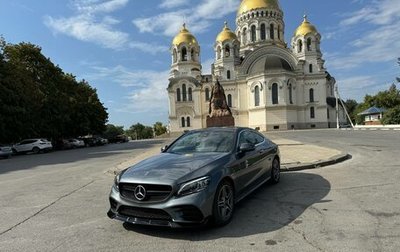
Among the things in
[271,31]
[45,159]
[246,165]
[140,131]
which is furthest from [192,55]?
[140,131]

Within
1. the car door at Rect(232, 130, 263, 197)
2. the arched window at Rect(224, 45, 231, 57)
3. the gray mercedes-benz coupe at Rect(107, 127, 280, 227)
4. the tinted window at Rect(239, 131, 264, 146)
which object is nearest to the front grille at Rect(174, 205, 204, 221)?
the gray mercedes-benz coupe at Rect(107, 127, 280, 227)

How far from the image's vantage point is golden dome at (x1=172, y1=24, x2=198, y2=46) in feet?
248

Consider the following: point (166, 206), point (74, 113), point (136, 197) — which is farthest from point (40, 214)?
point (74, 113)

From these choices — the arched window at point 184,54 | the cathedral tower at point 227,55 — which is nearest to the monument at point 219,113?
the cathedral tower at point 227,55

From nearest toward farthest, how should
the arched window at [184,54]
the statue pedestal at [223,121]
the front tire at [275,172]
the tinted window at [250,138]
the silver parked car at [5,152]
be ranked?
the tinted window at [250,138], the front tire at [275,172], the statue pedestal at [223,121], the silver parked car at [5,152], the arched window at [184,54]

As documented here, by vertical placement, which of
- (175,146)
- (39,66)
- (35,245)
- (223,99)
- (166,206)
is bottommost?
(35,245)

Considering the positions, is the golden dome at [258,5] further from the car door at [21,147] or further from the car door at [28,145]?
the car door at [21,147]

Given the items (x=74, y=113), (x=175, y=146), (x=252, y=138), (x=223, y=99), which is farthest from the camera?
(x=74, y=113)

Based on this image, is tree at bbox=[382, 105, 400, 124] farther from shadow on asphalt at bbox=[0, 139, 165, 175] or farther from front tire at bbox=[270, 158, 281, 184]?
front tire at bbox=[270, 158, 281, 184]

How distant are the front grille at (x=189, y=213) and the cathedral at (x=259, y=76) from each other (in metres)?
61.4

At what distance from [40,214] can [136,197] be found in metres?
2.77

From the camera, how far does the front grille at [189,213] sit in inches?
204

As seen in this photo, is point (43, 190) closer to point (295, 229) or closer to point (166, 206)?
point (166, 206)

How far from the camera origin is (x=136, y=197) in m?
5.45
